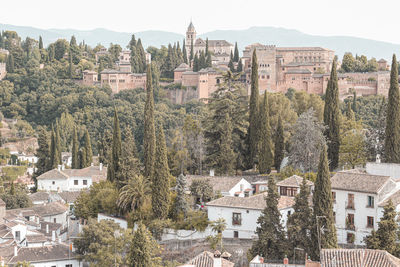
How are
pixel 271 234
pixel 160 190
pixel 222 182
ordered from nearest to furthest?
1. pixel 271 234
2. pixel 160 190
3. pixel 222 182

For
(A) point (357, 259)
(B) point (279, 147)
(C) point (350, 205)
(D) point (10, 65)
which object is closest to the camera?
(A) point (357, 259)

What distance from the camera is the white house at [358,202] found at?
91.1 ft

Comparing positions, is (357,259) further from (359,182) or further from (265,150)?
(265,150)

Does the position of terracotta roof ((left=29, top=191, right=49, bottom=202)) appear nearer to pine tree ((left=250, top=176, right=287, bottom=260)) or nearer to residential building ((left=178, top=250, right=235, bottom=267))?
pine tree ((left=250, top=176, right=287, bottom=260))

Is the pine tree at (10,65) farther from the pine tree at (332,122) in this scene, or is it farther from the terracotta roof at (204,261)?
the terracotta roof at (204,261)

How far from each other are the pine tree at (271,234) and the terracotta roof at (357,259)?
4.87 meters

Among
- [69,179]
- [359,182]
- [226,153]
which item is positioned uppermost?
[226,153]

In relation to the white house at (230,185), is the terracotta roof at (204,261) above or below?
below

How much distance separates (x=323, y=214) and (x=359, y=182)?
14.3 feet

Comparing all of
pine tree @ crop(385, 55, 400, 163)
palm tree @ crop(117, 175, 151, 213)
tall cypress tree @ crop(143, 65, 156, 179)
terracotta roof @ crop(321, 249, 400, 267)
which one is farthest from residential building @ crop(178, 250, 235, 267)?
pine tree @ crop(385, 55, 400, 163)

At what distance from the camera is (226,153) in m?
38.8

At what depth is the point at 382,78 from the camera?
83.6 m

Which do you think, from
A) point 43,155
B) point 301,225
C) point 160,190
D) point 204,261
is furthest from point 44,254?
point 43,155

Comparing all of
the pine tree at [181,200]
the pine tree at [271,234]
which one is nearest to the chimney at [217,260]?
the pine tree at [271,234]
